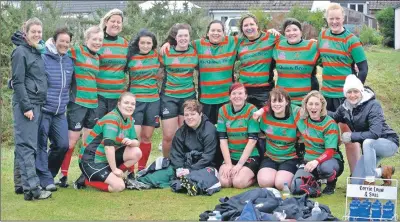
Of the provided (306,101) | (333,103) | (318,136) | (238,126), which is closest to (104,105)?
(238,126)

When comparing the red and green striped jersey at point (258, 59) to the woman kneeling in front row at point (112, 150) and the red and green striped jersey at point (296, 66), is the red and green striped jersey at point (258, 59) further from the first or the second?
the woman kneeling in front row at point (112, 150)

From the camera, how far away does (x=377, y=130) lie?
877cm

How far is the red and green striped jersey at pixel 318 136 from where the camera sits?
909cm

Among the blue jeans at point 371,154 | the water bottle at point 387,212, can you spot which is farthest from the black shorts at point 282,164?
the water bottle at point 387,212

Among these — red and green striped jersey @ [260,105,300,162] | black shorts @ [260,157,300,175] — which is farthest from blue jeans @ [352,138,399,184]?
red and green striped jersey @ [260,105,300,162]

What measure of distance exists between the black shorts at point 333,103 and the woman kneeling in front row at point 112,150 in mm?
2339

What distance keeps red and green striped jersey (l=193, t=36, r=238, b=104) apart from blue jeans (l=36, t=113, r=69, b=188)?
6.06ft

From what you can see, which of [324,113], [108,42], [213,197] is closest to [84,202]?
[213,197]

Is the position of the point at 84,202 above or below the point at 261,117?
below

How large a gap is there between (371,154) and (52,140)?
363cm

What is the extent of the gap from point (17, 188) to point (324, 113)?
3630 millimetres

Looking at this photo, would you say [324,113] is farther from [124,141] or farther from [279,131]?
[124,141]

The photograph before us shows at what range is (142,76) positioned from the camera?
9898mm

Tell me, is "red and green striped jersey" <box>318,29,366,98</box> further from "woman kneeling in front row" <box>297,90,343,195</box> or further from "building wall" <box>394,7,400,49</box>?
"building wall" <box>394,7,400,49</box>
